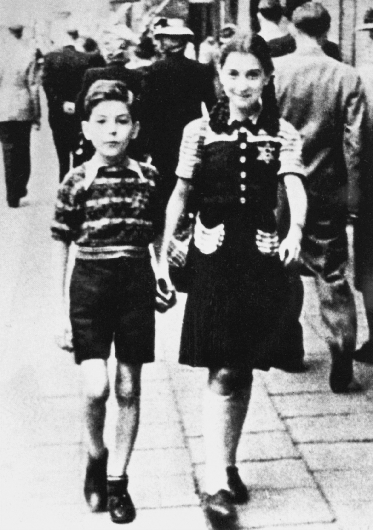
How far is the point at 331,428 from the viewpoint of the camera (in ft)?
10.1

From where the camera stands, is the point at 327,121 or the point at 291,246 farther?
the point at 327,121

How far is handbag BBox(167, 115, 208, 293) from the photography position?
2.71m

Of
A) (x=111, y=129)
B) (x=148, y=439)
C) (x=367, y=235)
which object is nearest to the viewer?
(x=111, y=129)

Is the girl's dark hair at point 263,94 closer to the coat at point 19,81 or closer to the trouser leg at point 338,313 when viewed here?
the coat at point 19,81

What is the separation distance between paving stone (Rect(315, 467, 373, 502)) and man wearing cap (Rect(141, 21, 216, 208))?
93 centimetres

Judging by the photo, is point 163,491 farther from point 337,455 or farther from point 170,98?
point 170,98

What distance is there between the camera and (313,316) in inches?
132

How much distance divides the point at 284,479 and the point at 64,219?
0.99 meters

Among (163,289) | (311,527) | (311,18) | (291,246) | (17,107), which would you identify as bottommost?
(311,527)

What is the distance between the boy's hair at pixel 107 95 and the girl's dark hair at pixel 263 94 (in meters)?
0.22

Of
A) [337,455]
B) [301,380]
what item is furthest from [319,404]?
[337,455]

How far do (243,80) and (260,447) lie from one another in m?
1.08

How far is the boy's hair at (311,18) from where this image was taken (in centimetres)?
292

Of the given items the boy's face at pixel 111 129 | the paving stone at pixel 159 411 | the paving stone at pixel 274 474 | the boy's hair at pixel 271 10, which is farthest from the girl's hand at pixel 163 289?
the boy's hair at pixel 271 10
